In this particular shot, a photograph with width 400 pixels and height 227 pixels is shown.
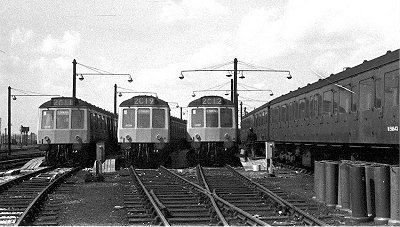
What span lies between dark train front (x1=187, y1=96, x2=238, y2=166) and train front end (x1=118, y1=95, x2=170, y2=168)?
1.36 m

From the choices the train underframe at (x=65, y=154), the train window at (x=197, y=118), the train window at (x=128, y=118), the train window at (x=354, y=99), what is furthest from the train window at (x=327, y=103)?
the train underframe at (x=65, y=154)

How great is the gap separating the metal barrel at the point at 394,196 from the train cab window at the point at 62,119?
62.4 feet

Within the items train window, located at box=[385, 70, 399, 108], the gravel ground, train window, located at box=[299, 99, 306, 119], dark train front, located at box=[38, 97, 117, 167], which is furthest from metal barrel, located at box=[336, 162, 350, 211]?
dark train front, located at box=[38, 97, 117, 167]

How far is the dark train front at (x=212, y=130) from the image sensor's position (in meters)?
26.6

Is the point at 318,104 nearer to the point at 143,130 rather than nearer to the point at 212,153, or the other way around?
the point at 212,153

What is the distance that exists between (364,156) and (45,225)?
33.2 feet

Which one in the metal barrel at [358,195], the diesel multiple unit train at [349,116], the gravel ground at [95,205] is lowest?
the gravel ground at [95,205]

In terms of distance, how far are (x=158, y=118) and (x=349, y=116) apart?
38.7 ft

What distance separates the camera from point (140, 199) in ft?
43.3

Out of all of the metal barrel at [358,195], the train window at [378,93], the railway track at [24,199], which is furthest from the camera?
the train window at [378,93]

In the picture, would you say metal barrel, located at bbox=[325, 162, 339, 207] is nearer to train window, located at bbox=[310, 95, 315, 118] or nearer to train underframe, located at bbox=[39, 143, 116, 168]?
train window, located at bbox=[310, 95, 315, 118]

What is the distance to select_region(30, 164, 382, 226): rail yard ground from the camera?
34.2 feet

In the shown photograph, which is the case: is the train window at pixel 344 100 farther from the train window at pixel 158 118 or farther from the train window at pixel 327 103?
the train window at pixel 158 118

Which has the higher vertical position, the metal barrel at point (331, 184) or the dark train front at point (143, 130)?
the dark train front at point (143, 130)
